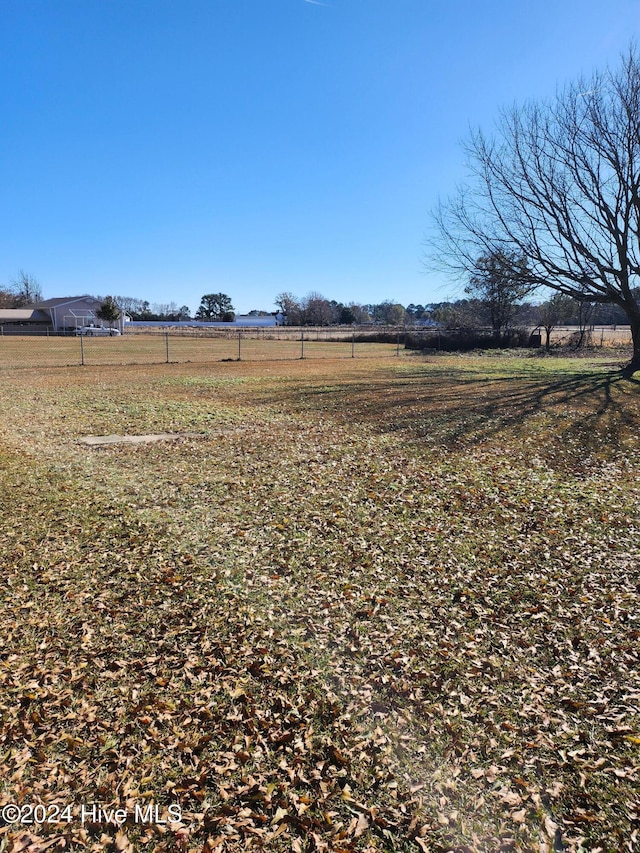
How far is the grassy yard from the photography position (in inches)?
83.6

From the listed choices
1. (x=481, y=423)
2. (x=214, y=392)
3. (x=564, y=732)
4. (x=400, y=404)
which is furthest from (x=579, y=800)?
(x=214, y=392)

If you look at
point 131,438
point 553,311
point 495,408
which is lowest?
point 131,438

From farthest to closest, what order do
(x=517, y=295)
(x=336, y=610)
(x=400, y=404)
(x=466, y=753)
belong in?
(x=517, y=295) → (x=400, y=404) → (x=336, y=610) → (x=466, y=753)

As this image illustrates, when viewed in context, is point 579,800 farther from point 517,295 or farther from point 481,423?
point 517,295

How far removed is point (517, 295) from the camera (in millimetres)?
19703

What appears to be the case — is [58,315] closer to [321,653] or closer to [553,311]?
[553,311]

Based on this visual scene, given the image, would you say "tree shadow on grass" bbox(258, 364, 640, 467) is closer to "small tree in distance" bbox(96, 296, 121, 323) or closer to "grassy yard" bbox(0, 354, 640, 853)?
"grassy yard" bbox(0, 354, 640, 853)

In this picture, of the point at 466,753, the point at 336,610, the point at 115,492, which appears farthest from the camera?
the point at 115,492

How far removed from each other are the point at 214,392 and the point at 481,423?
7759mm

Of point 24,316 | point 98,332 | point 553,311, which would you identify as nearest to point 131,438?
point 553,311

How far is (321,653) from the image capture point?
3.16 m
